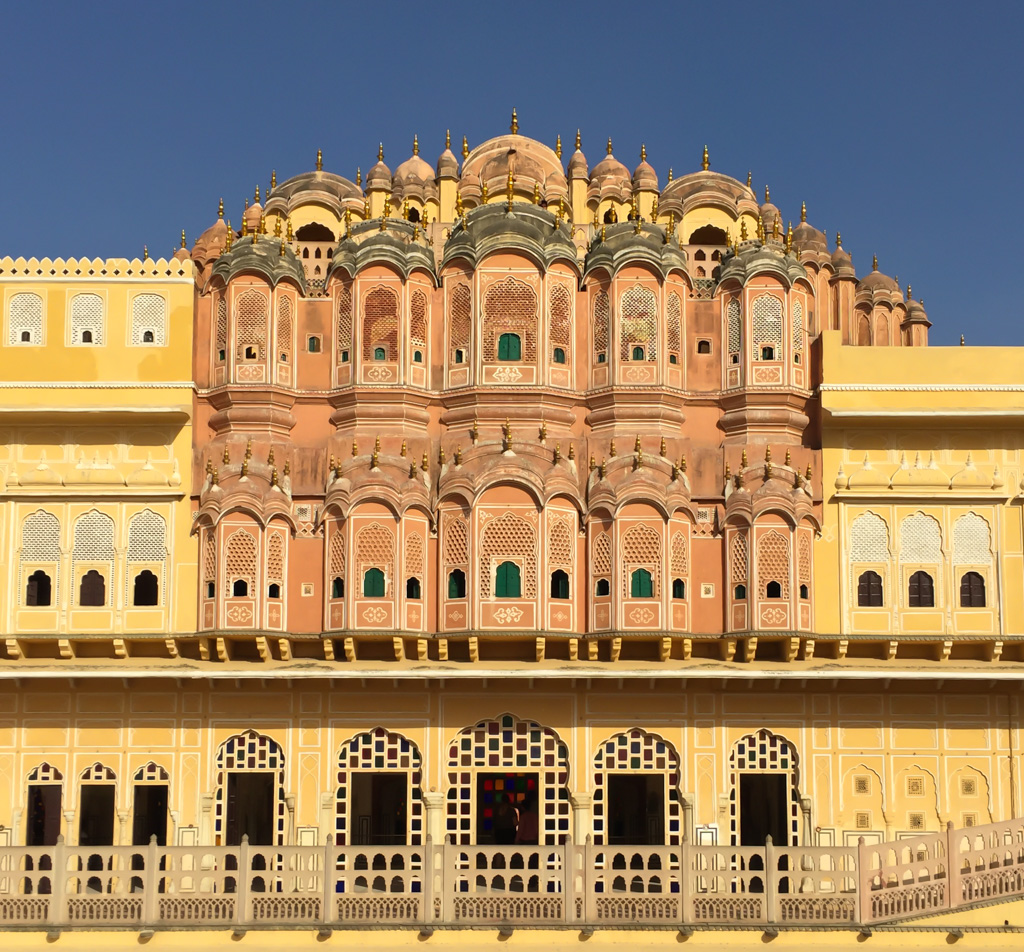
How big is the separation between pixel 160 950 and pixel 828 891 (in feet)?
27.5

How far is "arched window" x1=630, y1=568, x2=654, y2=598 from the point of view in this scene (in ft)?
77.8

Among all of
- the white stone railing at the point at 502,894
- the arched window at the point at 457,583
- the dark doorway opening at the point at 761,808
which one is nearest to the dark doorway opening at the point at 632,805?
the dark doorway opening at the point at 761,808

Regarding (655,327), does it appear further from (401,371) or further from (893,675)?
(893,675)

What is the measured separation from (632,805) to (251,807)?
273 inches

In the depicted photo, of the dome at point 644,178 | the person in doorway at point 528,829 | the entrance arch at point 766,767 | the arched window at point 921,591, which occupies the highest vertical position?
the dome at point 644,178

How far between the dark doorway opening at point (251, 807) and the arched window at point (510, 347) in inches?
335

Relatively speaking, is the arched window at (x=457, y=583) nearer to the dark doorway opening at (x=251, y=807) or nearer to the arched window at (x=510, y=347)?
the arched window at (x=510, y=347)

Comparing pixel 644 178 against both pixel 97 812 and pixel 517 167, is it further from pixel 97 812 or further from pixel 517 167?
pixel 97 812

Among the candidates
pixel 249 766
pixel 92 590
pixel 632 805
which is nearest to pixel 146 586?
pixel 92 590

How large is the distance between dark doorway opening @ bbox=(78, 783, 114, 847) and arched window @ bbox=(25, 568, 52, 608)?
3.82 m

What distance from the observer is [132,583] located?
24203 mm

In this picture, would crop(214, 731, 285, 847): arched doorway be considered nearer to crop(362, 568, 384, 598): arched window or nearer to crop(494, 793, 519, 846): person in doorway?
crop(362, 568, 384, 598): arched window

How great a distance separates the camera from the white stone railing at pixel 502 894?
19016 millimetres

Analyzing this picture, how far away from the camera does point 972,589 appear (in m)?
24.3
